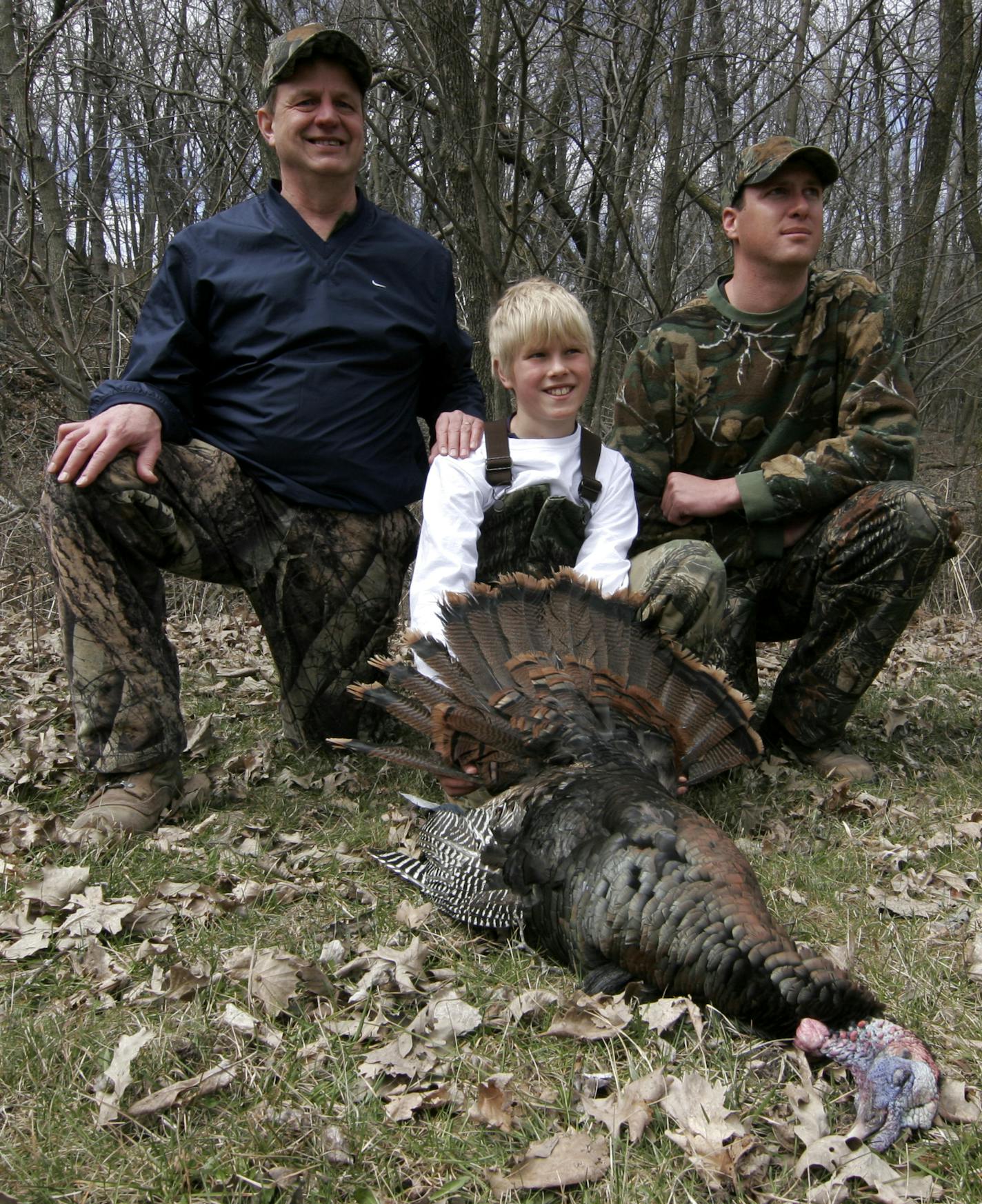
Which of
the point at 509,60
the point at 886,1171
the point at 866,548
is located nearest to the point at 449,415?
the point at 866,548

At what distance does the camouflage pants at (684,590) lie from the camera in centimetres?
344

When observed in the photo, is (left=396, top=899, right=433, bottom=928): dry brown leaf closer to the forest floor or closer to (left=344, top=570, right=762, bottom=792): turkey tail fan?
the forest floor

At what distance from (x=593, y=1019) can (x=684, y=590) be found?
160 cm

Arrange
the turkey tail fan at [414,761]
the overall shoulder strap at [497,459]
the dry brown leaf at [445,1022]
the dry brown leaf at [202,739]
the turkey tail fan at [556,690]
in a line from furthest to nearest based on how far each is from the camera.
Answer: the dry brown leaf at [202,739] < the overall shoulder strap at [497,459] < the turkey tail fan at [414,761] < the turkey tail fan at [556,690] < the dry brown leaf at [445,1022]

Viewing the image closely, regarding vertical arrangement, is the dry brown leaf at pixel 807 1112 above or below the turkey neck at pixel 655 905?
below

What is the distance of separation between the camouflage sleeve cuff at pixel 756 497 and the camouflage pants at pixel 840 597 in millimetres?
270

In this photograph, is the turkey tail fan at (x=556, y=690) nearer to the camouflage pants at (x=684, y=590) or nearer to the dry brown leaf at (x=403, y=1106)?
the camouflage pants at (x=684, y=590)

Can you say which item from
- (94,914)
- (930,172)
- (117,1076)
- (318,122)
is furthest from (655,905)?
(930,172)

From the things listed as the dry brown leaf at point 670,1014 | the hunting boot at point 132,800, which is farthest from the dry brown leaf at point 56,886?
the dry brown leaf at point 670,1014

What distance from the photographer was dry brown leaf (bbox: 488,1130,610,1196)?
196cm

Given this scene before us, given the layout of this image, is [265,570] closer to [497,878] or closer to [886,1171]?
[497,878]

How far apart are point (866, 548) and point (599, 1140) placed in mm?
2610

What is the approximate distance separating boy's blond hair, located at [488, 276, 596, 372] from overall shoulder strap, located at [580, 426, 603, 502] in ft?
1.00

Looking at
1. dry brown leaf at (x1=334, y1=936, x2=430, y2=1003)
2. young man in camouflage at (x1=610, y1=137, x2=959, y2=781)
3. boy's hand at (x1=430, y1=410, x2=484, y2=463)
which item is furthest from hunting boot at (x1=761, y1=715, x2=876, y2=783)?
dry brown leaf at (x1=334, y1=936, x2=430, y2=1003)
